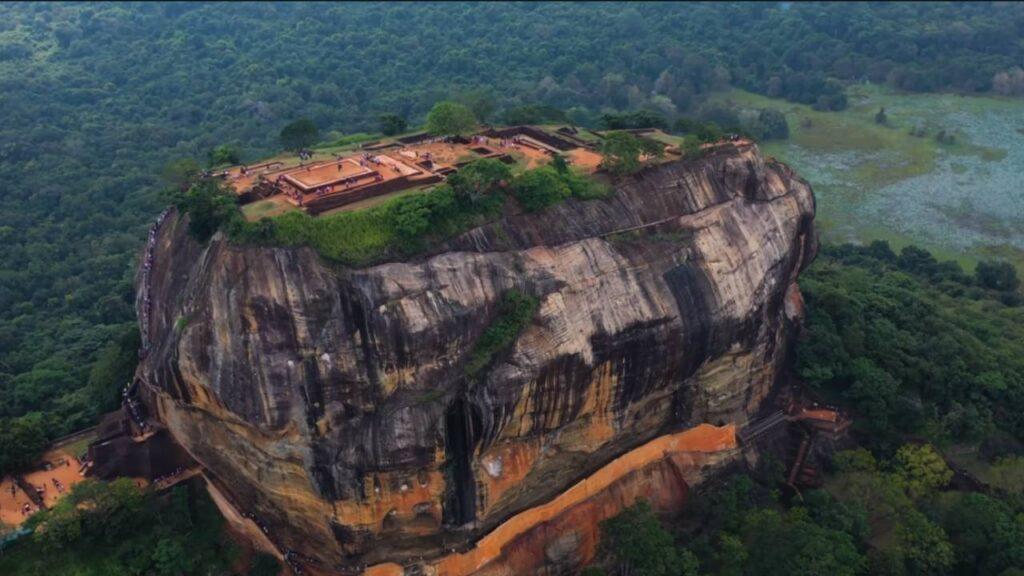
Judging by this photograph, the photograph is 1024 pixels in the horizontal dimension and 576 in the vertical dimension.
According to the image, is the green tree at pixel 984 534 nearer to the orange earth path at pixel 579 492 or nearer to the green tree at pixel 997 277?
the orange earth path at pixel 579 492

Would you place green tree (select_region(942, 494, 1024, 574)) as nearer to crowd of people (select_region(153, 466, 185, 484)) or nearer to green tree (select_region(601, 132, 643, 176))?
green tree (select_region(601, 132, 643, 176))

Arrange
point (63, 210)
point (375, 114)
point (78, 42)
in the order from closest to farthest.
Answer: point (63, 210) → point (375, 114) → point (78, 42)

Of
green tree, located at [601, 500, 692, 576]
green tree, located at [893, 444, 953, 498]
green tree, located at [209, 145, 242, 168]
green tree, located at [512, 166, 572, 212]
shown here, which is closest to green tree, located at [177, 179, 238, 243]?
green tree, located at [209, 145, 242, 168]

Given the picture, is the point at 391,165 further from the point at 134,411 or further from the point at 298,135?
the point at 134,411

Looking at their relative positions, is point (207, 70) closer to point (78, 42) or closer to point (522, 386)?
point (78, 42)

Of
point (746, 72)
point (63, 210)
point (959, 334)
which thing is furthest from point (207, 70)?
point (959, 334)

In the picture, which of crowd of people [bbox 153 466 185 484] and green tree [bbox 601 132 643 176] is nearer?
crowd of people [bbox 153 466 185 484]
